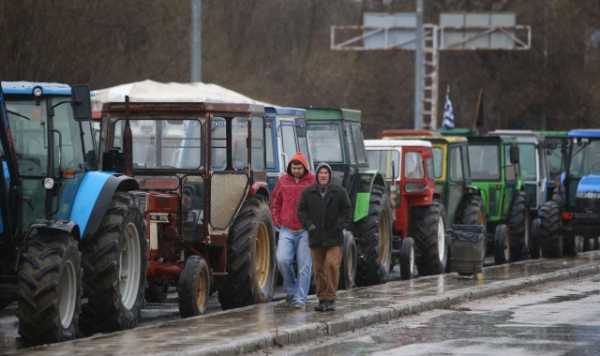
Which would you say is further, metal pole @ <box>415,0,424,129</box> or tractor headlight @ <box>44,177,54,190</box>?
metal pole @ <box>415,0,424,129</box>

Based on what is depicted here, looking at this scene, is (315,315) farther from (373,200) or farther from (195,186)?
(373,200)

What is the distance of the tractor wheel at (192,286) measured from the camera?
17.8 m

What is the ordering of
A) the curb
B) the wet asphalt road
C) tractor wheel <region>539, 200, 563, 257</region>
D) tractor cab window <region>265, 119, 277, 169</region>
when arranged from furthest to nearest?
tractor wheel <region>539, 200, 563, 257</region>
tractor cab window <region>265, 119, 277, 169</region>
the wet asphalt road
the curb

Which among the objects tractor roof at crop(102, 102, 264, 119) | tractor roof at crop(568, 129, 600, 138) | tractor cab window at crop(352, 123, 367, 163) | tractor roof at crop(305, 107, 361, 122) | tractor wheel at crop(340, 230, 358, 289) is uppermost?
tractor roof at crop(305, 107, 361, 122)

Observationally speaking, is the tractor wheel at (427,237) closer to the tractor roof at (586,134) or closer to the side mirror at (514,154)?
the side mirror at (514,154)

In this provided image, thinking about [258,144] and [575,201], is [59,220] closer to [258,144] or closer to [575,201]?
[258,144]

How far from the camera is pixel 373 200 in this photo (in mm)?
24859

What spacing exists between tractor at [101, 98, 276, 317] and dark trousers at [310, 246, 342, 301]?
1.02 meters

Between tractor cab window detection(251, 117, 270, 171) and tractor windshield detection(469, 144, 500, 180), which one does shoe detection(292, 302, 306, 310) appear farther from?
tractor windshield detection(469, 144, 500, 180)

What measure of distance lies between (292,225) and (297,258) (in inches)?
15.7

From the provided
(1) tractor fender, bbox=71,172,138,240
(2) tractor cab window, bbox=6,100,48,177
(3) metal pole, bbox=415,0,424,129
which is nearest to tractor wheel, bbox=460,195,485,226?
(3) metal pole, bbox=415,0,424,129

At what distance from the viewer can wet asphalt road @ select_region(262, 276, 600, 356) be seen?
49.2 ft

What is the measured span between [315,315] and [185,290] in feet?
4.81

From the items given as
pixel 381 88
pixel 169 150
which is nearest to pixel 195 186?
pixel 169 150
